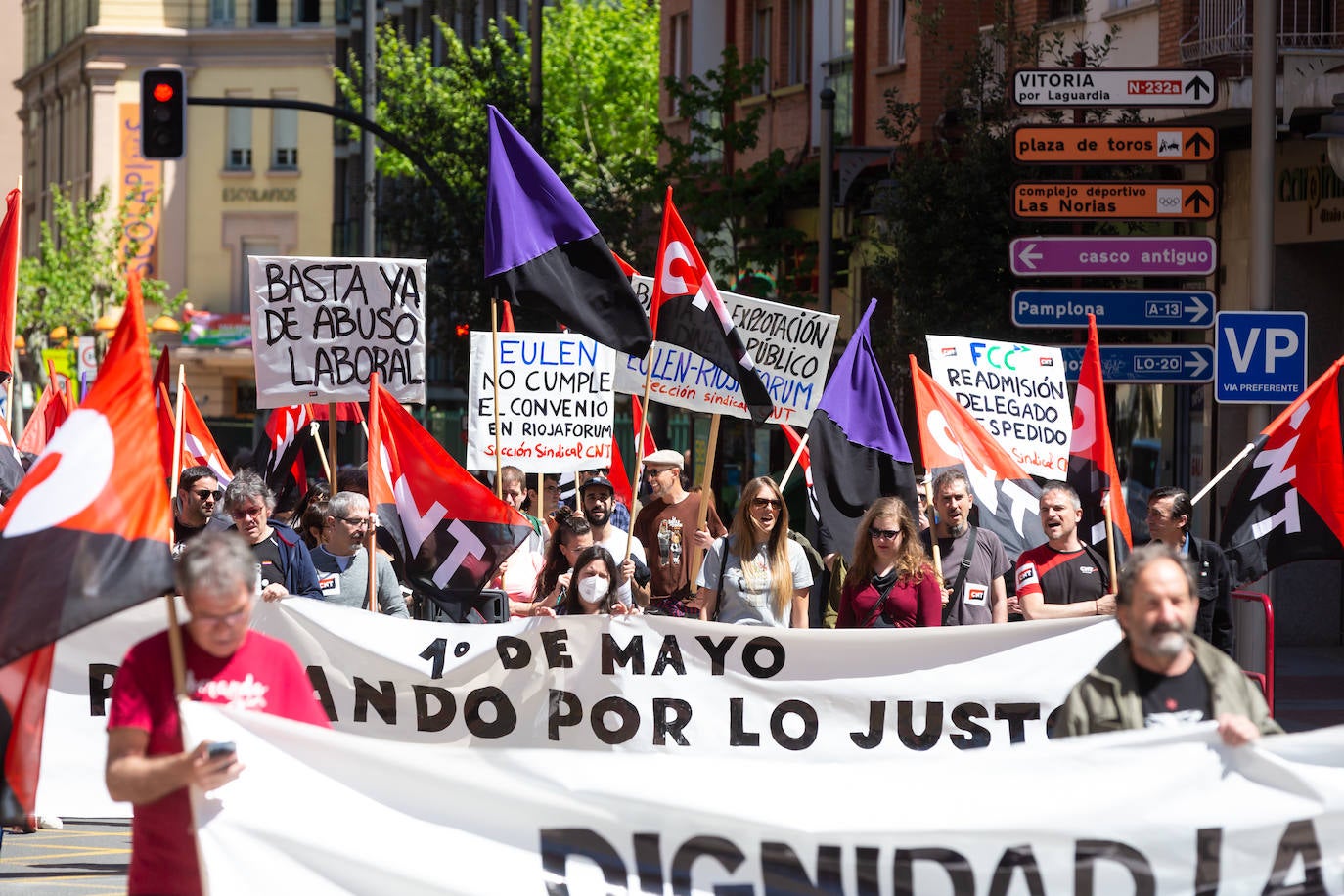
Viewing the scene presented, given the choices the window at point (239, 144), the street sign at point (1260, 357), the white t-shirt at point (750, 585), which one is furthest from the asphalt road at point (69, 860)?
the window at point (239, 144)

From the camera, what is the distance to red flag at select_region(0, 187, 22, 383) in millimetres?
11172

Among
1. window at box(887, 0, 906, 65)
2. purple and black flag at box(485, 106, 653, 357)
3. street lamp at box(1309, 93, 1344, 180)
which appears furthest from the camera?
window at box(887, 0, 906, 65)

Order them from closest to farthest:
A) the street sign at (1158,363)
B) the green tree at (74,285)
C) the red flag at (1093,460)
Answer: the red flag at (1093,460)
the street sign at (1158,363)
the green tree at (74,285)

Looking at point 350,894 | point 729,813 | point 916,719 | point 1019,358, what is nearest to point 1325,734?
point 729,813

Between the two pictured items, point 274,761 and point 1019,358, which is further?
point 1019,358

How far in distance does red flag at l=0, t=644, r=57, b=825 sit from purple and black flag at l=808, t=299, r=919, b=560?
617 centimetres

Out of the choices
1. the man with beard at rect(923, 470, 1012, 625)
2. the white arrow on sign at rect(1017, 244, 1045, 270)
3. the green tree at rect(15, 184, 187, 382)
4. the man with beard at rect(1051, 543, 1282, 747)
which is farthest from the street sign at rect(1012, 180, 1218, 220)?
the green tree at rect(15, 184, 187, 382)

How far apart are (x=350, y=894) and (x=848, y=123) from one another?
22824mm

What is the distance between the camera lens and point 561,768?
236 inches

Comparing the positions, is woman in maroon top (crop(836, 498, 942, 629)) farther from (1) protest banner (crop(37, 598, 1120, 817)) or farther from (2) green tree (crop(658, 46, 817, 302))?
(2) green tree (crop(658, 46, 817, 302))

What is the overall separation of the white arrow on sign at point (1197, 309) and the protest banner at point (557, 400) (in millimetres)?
4033

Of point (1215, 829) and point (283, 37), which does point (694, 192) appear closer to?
point (1215, 829)

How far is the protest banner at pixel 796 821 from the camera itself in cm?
584

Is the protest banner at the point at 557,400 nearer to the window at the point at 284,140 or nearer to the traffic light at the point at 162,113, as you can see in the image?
the traffic light at the point at 162,113
